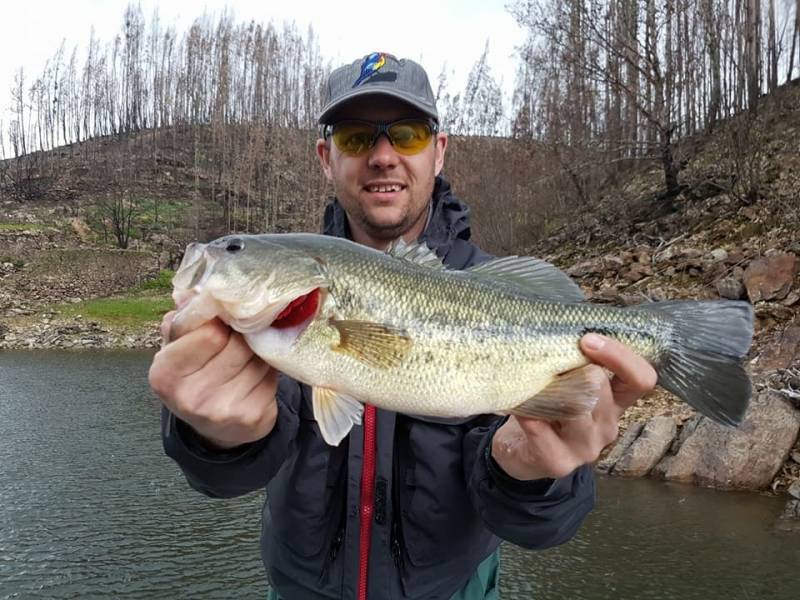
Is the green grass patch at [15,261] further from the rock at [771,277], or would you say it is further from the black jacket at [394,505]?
the black jacket at [394,505]

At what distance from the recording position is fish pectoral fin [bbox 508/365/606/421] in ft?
7.03

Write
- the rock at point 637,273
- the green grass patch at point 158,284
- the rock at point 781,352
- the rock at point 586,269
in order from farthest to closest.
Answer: the green grass patch at point 158,284, the rock at point 586,269, the rock at point 637,273, the rock at point 781,352

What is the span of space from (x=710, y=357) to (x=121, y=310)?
1099 inches

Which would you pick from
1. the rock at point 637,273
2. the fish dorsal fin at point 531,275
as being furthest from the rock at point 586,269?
the fish dorsal fin at point 531,275

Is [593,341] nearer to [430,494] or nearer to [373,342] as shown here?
A: [373,342]

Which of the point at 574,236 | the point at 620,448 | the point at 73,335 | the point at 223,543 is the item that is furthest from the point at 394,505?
the point at 73,335

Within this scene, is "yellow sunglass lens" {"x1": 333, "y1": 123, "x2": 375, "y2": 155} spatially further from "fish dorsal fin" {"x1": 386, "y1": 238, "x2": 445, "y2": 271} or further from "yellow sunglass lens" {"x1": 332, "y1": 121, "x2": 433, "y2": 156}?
"fish dorsal fin" {"x1": 386, "y1": 238, "x2": 445, "y2": 271}

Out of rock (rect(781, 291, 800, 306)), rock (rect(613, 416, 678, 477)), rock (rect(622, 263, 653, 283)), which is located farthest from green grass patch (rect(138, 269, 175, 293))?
rock (rect(781, 291, 800, 306))

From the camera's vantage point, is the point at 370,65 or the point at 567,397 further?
the point at 370,65

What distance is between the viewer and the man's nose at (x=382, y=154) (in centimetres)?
304

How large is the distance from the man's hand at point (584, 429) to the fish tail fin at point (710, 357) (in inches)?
8.5

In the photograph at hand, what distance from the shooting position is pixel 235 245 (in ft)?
7.38

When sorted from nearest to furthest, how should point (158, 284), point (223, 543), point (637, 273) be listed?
point (223, 543), point (637, 273), point (158, 284)

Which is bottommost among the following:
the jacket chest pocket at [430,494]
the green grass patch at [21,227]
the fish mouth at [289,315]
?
the jacket chest pocket at [430,494]
